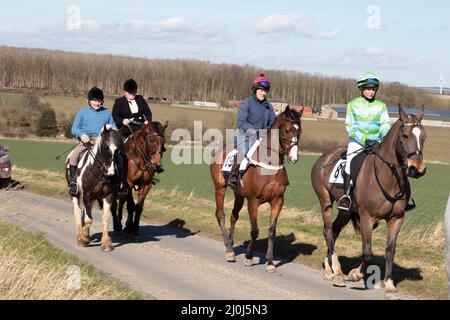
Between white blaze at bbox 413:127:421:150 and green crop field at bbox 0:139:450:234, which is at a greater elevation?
white blaze at bbox 413:127:421:150

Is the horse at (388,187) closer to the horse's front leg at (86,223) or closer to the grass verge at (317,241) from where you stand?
the grass verge at (317,241)

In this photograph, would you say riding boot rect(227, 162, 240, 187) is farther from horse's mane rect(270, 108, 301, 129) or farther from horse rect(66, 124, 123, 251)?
horse rect(66, 124, 123, 251)

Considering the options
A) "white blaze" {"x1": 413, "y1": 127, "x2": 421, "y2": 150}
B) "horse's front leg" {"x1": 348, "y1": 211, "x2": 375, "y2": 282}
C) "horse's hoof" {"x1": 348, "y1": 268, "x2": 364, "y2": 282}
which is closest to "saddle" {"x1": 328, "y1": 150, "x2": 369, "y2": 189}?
"horse's front leg" {"x1": 348, "y1": 211, "x2": 375, "y2": 282}

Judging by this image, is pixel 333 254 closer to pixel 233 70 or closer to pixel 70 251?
pixel 70 251

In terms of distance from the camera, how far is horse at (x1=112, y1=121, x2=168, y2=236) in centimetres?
1384

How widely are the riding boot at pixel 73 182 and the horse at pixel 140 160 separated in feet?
3.03

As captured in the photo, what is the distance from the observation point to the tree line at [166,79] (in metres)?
130

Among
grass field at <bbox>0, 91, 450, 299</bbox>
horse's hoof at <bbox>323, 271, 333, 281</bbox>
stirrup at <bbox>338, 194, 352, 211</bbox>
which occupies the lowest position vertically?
grass field at <bbox>0, 91, 450, 299</bbox>

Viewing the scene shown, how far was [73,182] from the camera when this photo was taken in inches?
546

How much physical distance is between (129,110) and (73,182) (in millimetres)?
2256

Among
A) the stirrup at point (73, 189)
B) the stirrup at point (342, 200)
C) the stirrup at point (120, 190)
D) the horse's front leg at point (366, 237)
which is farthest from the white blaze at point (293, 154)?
the stirrup at point (73, 189)

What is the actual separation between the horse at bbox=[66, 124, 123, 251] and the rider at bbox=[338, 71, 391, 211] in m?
4.39

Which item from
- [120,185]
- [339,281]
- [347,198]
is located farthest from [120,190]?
[339,281]

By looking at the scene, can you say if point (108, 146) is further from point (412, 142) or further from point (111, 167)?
point (412, 142)
